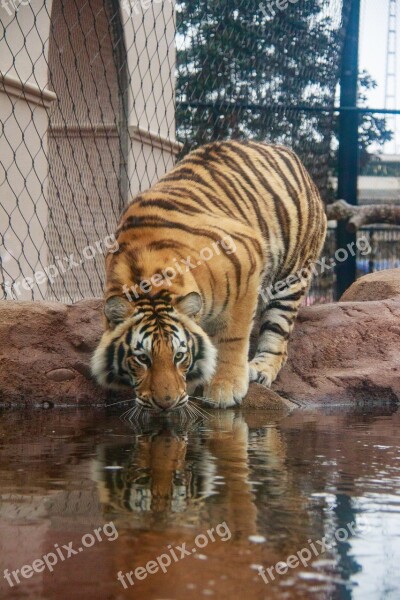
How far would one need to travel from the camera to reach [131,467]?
2955mm

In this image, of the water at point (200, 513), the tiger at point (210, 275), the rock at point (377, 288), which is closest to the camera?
the water at point (200, 513)

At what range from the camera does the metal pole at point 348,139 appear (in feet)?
26.6

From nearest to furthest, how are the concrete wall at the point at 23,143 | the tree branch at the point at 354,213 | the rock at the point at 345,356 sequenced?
the rock at the point at 345,356 → the concrete wall at the point at 23,143 → the tree branch at the point at 354,213

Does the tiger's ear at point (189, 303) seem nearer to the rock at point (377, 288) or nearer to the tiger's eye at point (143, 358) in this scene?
the tiger's eye at point (143, 358)

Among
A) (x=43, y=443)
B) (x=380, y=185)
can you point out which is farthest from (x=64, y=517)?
(x=380, y=185)

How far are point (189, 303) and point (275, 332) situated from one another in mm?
1232

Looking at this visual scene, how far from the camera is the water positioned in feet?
5.88

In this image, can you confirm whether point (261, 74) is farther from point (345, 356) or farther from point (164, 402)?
point (164, 402)

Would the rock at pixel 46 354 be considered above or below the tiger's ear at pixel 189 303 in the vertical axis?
below

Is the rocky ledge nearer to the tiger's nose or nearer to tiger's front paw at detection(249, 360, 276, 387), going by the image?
tiger's front paw at detection(249, 360, 276, 387)

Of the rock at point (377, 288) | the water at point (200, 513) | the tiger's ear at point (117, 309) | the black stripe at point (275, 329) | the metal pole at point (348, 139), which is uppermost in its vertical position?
the metal pole at point (348, 139)

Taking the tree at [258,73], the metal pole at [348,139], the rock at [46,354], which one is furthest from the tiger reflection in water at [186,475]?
the metal pole at [348,139]

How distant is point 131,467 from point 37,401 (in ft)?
6.23

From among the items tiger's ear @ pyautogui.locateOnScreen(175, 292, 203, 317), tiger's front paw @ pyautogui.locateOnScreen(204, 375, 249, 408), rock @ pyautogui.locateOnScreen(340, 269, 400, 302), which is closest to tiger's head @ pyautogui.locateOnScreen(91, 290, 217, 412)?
tiger's ear @ pyautogui.locateOnScreen(175, 292, 203, 317)
